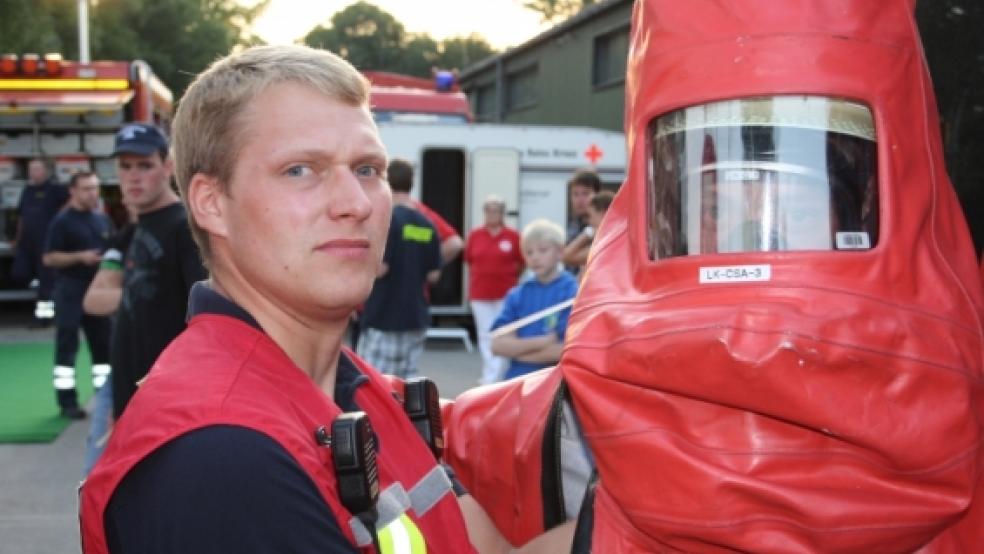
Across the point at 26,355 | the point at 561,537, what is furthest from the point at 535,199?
the point at 561,537

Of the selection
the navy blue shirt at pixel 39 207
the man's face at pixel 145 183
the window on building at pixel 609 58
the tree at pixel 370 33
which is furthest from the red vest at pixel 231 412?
the tree at pixel 370 33

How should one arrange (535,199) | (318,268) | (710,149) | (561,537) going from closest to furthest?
(710,149), (318,268), (561,537), (535,199)

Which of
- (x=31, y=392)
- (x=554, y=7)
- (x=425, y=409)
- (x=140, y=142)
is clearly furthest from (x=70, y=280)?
(x=554, y=7)

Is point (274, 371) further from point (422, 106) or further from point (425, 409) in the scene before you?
point (422, 106)

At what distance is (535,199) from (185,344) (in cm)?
1176

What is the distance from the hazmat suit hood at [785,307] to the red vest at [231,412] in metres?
0.36

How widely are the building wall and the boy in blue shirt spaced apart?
37.4ft

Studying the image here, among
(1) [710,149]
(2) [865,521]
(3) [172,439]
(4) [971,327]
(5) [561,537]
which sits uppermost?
(1) [710,149]

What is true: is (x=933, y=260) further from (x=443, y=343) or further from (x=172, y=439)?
(x=443, y=343)

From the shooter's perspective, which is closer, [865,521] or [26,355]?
[865,521]

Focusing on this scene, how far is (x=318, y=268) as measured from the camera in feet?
5.60

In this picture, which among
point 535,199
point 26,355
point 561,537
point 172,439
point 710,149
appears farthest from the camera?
point 535,199

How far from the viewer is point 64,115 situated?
550 inches

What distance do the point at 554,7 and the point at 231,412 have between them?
4777 cm
